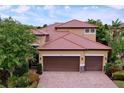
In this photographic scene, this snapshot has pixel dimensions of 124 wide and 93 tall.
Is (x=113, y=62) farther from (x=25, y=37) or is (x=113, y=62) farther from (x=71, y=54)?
(x=25, y=37)

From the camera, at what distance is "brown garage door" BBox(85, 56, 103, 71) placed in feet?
84.0

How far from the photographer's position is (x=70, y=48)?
26.0 metres

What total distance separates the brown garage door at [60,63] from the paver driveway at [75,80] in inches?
17.6

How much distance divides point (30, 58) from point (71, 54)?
9.66 feet

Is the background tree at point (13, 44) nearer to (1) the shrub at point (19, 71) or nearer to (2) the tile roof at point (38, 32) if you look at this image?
(1) the shrub at point (19, 71)

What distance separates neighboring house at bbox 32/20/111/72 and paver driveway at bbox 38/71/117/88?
20.0 inches

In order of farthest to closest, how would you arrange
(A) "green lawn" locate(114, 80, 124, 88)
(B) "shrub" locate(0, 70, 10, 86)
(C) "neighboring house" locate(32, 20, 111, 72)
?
(C) "neighboring house" locate(32, 20, 111, 72) < (B) "shrub" locate(0, 70, 10, 86) < (A) "green lawn" locate(114, 80, 124, 88)

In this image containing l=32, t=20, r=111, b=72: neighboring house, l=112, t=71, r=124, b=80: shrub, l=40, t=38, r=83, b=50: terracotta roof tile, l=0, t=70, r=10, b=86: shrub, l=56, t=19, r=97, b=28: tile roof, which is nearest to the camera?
l=0, t=70, r=10, b=86: shrub

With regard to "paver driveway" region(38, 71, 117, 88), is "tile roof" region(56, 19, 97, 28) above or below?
above

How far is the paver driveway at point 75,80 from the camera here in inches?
917

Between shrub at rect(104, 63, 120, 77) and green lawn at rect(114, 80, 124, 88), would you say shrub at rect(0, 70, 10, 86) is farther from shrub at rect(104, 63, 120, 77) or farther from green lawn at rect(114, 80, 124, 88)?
green lawn at rect(114, 80, 124, 88)

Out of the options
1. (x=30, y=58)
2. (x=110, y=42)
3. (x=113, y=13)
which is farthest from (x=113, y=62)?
(x=30, y=58)

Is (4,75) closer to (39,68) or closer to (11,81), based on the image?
(11,81)

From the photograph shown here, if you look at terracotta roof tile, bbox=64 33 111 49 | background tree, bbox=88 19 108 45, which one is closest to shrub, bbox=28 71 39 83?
terracotta roof tile, bbox=64 33 111 49
